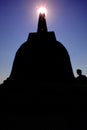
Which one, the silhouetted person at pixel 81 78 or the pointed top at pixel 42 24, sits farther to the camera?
the pointed top at pixel 42 24

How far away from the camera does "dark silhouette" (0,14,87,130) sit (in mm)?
8586

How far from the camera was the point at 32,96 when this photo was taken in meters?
9.09

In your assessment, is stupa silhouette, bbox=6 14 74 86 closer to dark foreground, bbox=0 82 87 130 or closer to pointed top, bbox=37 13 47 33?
pointed top, bbox=37 13 47 33

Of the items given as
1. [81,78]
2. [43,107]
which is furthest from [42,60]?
[43,107]

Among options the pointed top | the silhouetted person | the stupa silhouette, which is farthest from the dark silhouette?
the pointed top

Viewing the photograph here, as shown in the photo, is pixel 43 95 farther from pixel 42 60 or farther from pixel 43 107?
pixel 42 60

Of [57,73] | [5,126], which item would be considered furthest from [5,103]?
[57,73]

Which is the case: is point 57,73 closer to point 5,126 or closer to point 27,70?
point 27,70

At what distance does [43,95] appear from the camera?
9.09m

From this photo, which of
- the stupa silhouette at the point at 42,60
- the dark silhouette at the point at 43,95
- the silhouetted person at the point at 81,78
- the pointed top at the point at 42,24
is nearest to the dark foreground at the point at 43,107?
the dark silhouette at the point at 43,95

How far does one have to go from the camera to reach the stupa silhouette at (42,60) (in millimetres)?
10977

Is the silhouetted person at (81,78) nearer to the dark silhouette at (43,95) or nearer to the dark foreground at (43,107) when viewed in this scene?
the dark silhouette at (43,95)

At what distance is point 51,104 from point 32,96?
1059mm

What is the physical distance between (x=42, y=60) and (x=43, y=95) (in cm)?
299
